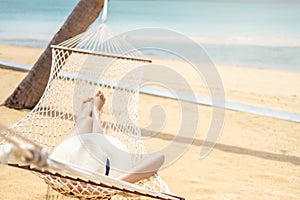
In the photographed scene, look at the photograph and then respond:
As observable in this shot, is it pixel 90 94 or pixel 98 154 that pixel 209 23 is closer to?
pixel 90 94

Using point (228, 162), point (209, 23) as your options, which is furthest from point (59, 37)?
point (209, 23)

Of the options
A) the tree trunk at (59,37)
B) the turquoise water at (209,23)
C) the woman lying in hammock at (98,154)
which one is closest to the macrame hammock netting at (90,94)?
the woman lying in hammock at (98,154)

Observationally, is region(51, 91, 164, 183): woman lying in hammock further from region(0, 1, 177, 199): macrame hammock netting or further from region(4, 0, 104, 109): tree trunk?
region(4, 0, 104, 109): tree trunk

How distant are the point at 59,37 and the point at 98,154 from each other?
1.38 m

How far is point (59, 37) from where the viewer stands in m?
2.98

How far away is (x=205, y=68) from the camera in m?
6.78

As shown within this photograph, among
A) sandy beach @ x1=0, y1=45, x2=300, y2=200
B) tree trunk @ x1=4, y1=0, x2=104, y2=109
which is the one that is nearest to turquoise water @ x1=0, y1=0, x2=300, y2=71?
sandy beach @ x1=0, y1=45, x2=300, y2=200

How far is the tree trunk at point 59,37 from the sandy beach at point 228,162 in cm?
15

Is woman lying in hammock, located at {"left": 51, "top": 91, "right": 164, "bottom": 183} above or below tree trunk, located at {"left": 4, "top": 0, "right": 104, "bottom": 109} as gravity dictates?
below

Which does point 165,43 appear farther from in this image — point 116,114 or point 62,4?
point 62,4

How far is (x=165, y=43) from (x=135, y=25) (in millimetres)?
3939

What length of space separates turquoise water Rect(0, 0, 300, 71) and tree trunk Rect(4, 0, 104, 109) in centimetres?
443

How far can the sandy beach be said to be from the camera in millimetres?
2062

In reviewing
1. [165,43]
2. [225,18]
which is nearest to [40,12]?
[225,18]
